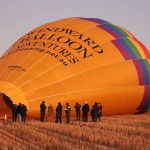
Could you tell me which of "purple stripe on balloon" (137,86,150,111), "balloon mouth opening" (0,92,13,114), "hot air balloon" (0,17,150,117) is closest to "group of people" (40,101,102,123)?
"hot air balloon" (0,17,150,117)

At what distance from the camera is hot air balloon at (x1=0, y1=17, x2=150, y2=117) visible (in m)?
19.5

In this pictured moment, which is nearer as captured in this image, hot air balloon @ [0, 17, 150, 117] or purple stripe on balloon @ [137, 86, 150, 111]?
hot air balloon @ [0, 17, 150, 117]

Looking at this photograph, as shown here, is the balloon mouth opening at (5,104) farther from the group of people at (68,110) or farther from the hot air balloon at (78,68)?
the group of people at (68,110)

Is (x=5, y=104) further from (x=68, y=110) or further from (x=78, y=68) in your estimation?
(x=78, y=68)

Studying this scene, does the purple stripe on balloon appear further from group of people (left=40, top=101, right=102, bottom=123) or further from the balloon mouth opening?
the balloon mouth opening

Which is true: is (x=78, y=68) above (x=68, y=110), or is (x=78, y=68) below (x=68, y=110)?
above

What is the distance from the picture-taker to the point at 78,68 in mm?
20188

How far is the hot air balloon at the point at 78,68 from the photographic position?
19469 mm

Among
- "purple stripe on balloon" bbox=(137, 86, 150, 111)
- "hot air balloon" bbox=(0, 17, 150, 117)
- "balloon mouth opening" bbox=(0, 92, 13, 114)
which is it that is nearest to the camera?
"hot air balloon" bbox=(0, 17, 150, 117)

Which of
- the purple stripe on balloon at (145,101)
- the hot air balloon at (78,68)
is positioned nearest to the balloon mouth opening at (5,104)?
the hot air balloon at (78,68)

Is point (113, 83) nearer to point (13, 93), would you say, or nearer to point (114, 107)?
point (114, 107)

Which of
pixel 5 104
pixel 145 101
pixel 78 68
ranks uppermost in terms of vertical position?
pixel 78 68

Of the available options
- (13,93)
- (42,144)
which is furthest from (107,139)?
(13,93)

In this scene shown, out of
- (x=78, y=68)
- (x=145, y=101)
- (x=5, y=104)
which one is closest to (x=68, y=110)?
(x=78, y=68)
